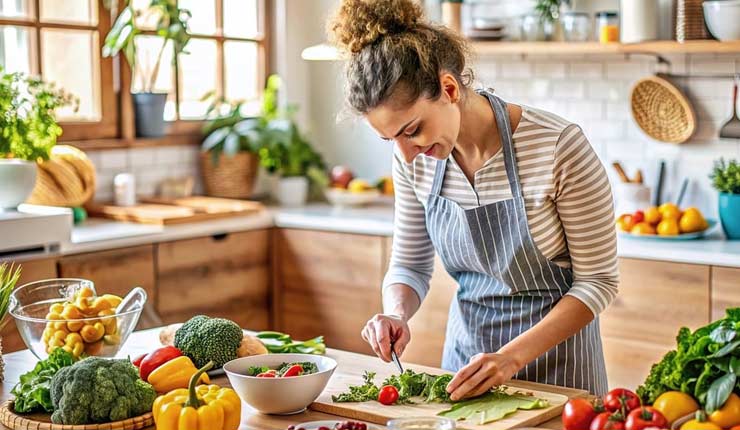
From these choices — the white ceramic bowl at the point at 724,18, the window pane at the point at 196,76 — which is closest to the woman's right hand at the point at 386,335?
the white ceramic bowl at the point at 724,18

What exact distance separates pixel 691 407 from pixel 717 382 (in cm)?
7

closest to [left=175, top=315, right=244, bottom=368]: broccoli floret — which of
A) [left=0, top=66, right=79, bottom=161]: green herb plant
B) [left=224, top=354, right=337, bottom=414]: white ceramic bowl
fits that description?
[left=224, top=354, right=337, bottom=414]: white ceramic bowl

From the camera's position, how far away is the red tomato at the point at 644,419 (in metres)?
1.76

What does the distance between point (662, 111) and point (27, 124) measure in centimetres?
261

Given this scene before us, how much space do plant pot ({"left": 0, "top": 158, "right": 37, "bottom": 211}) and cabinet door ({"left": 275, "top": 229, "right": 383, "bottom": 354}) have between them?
139cm

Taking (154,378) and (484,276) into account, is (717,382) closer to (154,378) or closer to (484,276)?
(484,276)

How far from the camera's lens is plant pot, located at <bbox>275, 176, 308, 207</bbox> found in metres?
5.20

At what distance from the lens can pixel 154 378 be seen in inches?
88.7

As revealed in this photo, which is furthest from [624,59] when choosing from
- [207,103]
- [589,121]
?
[207,103]

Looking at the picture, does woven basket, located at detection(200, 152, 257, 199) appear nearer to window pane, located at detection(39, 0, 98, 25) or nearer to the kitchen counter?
the kitchen counter

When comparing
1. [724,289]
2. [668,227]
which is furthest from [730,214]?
[724,289]

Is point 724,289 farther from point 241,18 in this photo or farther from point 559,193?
point 241,18

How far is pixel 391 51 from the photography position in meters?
2.26

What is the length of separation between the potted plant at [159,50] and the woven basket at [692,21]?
214cm
